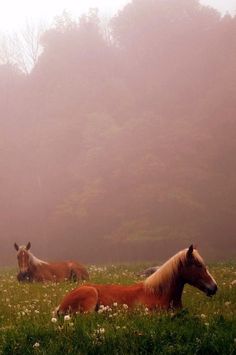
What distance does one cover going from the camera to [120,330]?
26.2 feet

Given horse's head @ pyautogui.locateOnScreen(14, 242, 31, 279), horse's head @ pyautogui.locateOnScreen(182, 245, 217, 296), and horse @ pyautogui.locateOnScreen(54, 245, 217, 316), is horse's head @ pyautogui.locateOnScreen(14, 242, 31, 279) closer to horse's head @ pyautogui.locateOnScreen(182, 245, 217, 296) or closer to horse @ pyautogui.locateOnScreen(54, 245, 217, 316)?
horse @ pyautogui.locateOnScreen(54, 245, 217, 316)

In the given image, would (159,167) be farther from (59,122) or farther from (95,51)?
(95,51)

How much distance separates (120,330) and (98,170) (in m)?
47.9

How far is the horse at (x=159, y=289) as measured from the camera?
1015cm

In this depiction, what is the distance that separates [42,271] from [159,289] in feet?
36.3

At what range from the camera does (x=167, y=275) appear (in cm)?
1052

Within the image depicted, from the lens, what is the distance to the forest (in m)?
50.3

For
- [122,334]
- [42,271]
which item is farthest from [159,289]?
[42,271]

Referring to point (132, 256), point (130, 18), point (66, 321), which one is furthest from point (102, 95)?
point (66, 321)

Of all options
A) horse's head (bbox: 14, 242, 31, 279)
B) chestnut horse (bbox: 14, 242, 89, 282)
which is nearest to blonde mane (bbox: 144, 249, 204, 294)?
chestnut horse (bbox: 14, 242, 89, 282)

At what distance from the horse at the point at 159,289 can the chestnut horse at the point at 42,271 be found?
1017 cm

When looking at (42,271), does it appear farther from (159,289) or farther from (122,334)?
(122,334)

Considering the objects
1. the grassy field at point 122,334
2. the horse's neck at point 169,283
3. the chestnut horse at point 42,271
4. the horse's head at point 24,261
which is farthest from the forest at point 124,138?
the grassy field at point 122,334

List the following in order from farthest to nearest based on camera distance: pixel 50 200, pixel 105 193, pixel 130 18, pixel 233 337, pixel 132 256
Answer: pixel 130 18 → pixel 50 200 → pixel 105 193 → pixel 132 256 → pixel 233 337
